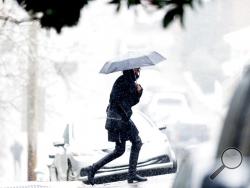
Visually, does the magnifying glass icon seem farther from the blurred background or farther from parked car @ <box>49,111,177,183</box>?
parked car @ <box>49,111,177,183</box>

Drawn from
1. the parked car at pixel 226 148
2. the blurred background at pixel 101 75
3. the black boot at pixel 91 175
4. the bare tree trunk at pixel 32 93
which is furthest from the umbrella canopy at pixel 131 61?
the bare tree trunk at pixel 32 93

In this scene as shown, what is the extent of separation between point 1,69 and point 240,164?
75.8ft

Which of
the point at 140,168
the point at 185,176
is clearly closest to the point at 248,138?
the point at 185,176

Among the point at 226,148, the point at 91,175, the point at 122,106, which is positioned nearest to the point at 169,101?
the point at 91,175

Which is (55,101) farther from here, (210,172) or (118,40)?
(210,172)

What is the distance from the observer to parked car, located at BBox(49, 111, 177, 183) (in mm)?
13977

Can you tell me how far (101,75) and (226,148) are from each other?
4005 centimetres

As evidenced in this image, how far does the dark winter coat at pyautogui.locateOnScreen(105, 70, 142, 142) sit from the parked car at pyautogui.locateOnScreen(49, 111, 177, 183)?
5.90 feet

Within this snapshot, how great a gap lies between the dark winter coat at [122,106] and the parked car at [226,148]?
284 inches

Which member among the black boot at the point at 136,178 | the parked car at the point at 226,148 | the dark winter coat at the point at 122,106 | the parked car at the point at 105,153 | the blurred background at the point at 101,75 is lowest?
the blurred background at the point at 101,75

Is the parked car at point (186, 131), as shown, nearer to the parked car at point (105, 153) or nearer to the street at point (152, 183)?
the parked car at point (105, 153)

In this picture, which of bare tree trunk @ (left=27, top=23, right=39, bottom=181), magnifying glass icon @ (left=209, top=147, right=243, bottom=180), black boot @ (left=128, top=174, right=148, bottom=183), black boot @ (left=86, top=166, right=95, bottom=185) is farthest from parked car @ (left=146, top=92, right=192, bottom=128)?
magnifying glass icon @ (left=209, top=147, right=243, bottom=180)

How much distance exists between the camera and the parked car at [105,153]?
14.0 m

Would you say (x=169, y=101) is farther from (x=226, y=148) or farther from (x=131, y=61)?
(x=226, y=148)
